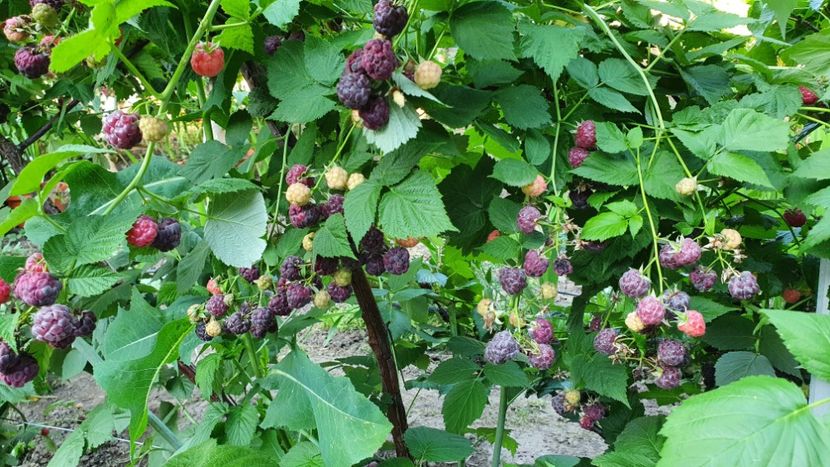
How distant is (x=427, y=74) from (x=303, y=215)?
0.23 meters

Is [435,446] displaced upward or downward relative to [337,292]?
downward

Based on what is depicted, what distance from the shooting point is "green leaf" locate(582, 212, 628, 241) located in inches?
27.4

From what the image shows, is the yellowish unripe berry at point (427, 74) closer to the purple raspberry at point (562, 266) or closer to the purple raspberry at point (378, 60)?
the purple raspberry at point (378, 60)

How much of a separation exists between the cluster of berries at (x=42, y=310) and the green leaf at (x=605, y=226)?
60 centimetres

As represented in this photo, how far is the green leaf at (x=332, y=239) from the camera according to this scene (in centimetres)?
72

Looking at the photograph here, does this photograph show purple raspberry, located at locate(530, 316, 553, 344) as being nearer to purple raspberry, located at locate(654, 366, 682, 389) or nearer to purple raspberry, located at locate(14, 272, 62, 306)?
purple raspberry, located at locate(654, 366, 682, 389)

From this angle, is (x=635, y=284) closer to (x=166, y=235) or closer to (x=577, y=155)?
(x=577, y=155)

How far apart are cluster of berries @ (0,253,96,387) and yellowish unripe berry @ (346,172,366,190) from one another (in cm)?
→ 35

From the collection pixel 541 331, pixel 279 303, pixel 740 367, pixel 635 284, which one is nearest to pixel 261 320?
pixel 279 303

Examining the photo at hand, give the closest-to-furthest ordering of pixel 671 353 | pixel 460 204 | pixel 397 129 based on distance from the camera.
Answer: pixel 397 129 < pixel 671 353 < pixel 460 204

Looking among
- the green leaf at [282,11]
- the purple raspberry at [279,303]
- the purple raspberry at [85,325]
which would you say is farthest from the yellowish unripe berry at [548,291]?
the purple raspberry at [85,325]

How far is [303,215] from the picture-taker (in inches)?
29.6

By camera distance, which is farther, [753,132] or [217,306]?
[217,306]

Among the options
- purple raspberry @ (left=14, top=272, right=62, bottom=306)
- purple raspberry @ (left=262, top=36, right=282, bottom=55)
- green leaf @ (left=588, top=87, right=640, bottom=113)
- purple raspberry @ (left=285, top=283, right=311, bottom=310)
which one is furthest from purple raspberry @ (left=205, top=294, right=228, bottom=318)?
green leaf @ (left=588, top=87, right=640, bottom=113)
